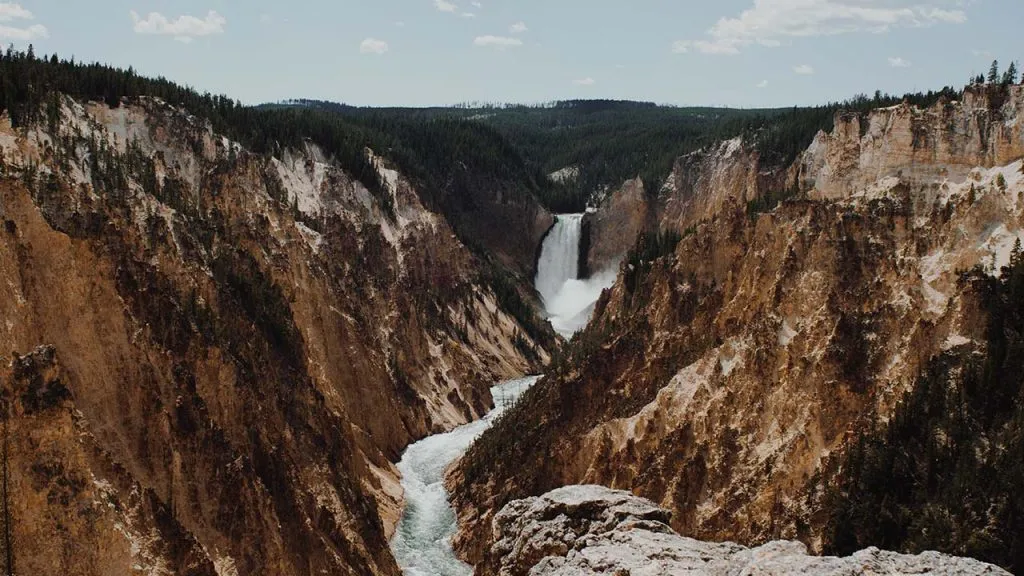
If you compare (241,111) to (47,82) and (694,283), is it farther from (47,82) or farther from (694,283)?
(694,283)

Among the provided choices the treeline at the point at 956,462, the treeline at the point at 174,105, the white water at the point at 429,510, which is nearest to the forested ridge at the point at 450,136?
the treeline at the point at 174,105

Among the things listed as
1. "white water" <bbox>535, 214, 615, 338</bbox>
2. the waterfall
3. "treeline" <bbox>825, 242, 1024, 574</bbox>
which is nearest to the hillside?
"treeline" <bbox>825, 242, 1024, 574</bbox>

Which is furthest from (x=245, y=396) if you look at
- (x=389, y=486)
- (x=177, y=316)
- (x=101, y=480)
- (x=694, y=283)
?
(x=694, y=283)

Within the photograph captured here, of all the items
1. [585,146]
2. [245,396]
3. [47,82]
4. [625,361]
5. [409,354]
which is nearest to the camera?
[245,396]

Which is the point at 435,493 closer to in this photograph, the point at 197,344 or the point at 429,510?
the point at 429,510

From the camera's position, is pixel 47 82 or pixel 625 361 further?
pixel 47 82

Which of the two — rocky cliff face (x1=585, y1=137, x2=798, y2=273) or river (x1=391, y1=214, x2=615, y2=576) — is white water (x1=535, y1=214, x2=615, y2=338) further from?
rocky cliff face (x1=585, y1=137, x2=798, y2=273)

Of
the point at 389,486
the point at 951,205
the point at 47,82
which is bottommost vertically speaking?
the point at 389,486
